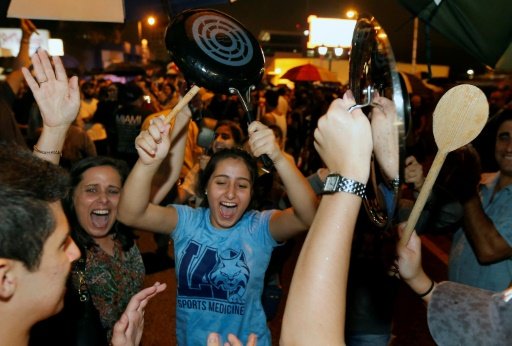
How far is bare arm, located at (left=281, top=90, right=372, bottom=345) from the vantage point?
1.15 metres

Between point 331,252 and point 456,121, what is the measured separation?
51cm

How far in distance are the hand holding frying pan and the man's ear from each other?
104cm

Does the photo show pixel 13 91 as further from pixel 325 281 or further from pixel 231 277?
pixel 325 281

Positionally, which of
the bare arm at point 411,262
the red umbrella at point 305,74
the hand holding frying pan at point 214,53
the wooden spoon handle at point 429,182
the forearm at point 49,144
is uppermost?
the red umbrella at point 305,74

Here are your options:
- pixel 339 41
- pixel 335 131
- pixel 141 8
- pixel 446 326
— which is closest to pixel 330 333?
pixel 446 326

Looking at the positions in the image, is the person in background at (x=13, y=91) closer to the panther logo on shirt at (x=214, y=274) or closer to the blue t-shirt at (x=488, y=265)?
the panther logo on shirt at (x=214, y=274)

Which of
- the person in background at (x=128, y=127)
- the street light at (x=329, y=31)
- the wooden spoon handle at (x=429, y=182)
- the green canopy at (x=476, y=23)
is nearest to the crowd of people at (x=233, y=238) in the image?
the wooden spoon handle at (x=429, y=182)

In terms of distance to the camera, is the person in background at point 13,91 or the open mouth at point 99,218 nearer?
the open mouth at point 99,218

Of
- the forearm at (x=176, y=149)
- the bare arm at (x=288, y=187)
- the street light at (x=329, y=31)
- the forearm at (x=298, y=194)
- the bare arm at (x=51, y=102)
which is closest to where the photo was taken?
the bare arm at (x=51, y=102)

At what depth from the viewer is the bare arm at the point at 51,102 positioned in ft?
6.95

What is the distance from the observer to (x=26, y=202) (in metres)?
1.32

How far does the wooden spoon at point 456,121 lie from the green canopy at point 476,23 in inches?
66.2

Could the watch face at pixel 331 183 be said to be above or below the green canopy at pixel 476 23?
below

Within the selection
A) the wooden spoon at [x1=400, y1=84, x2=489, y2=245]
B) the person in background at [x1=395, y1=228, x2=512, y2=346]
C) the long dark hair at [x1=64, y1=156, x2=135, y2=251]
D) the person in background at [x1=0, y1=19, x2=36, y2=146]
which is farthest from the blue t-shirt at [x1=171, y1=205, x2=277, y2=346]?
the person in background at [x1=0, y1=19, x2=36, y2=146]
